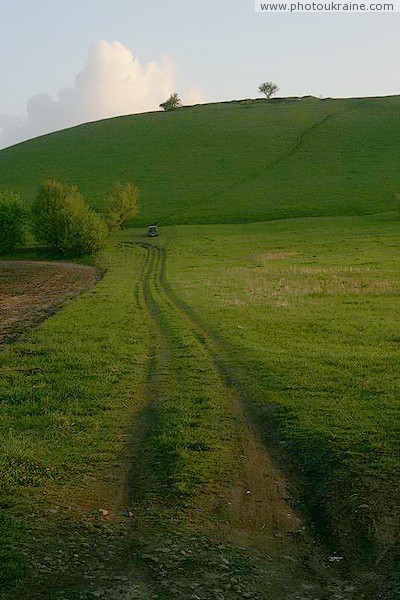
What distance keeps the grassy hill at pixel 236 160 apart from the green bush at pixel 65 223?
59.2 feet

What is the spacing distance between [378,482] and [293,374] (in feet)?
22.5

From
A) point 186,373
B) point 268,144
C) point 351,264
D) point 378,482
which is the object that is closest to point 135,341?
point 186,373

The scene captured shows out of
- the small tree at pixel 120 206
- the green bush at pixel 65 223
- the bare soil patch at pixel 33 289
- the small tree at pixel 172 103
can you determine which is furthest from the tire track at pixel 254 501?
the small tree at pixel 172 103

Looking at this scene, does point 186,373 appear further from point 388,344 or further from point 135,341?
point 388,344

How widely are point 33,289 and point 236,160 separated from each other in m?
72.3

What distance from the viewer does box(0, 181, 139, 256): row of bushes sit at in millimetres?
62156

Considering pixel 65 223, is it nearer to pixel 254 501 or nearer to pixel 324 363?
pixel 324 363

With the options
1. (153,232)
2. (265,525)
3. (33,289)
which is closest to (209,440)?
(265,525)

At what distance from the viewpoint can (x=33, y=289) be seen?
139 feet

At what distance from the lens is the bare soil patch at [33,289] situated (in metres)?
28.5

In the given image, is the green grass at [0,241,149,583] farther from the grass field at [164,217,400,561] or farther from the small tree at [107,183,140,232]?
the small tree at [107,183,140,232]

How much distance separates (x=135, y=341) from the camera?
77.9 ft

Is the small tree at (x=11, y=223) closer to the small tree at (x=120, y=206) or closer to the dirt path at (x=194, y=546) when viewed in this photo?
the small tree at (x=120, y=206)

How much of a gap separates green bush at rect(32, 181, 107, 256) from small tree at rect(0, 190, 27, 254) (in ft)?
5.01
